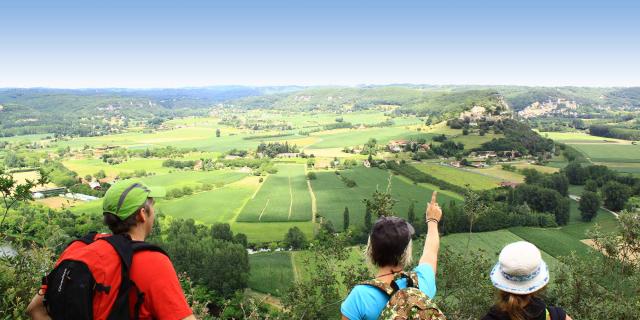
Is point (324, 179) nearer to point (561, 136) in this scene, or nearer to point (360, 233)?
point (360, 233)

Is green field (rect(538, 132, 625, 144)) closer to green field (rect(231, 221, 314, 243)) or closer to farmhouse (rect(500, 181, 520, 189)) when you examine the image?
farmhouse (rect(500, 181, 520, 189))

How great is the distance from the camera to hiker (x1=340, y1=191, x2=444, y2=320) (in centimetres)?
251

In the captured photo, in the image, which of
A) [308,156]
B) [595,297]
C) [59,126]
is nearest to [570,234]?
[595,297]

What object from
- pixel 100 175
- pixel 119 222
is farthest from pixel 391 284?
pixel 100 175

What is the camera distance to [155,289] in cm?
246

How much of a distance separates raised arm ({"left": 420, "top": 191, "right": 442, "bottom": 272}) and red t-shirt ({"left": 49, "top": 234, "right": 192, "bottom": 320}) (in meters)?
1.81

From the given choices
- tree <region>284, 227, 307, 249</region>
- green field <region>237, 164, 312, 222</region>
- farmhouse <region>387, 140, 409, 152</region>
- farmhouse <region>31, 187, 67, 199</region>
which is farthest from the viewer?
farmhouse <region>387, 140, 409, 152</region>

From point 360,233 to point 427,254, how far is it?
109 feet

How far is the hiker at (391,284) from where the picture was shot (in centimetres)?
251

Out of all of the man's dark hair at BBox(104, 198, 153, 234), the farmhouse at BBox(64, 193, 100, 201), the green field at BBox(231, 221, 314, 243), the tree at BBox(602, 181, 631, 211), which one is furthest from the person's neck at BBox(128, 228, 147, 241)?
the farmhouse at BBox(64, 193, 100, 201)

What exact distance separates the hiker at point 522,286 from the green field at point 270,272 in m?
25.6

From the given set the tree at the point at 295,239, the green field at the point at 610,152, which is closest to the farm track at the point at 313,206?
the tree at the point at 295,239

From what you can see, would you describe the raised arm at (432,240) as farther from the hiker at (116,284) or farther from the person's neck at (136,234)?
the person's neck at (136,234)

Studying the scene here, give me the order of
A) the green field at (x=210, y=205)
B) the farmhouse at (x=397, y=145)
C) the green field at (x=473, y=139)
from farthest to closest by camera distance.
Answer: the farmhouse at (x=397, y=145), the green field at (x=473, y=139), the green field at (x=210, y=205)
